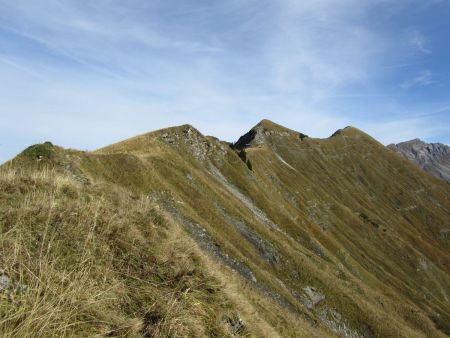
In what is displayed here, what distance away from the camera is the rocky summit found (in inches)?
264

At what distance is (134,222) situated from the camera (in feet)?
35.1

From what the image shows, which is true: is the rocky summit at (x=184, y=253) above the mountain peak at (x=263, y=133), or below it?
below

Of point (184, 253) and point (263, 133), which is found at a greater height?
point (263, 133)

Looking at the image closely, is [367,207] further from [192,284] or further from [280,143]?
[192,284]

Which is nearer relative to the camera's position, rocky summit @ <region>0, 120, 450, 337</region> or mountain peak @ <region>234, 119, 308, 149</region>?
rocky summit @ <region>0, 120, 450, 337</region>

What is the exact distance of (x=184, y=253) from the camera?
33.8 ft

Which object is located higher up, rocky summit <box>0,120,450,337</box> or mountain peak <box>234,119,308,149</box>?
mountain peak <box>234,119,308,149</box>

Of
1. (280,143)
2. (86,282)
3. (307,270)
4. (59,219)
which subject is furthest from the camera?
(280,143)

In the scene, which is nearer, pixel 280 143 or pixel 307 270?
pixel 307 270

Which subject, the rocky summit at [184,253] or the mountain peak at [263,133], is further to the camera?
the mountain peak at [263,133]

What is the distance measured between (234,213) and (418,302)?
7053 cm

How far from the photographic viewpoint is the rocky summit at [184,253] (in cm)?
670

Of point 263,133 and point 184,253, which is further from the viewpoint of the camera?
point 263,133

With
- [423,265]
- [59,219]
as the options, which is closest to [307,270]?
[59,219]
